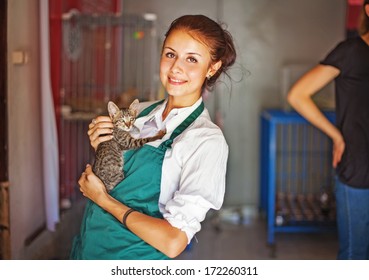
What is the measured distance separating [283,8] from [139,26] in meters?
1.12

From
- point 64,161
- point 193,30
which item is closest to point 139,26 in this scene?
point 64,161

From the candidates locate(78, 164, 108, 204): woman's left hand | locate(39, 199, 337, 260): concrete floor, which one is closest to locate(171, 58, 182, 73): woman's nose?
locate(78, 164, 108, 204): woman's left hand

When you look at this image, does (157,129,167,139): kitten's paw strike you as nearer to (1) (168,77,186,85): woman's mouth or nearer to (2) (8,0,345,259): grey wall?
(1) (168,77,186,85): woman's mouth

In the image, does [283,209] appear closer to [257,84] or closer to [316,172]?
[316,172]

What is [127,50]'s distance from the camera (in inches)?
143

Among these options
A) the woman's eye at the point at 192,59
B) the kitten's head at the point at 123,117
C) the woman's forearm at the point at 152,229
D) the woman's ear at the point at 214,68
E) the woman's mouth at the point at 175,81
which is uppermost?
the woman's eye at the point at 192,59

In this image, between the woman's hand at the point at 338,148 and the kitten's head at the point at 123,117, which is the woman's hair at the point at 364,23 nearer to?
the woman's hand at the point at 338,148

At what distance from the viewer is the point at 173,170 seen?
53.9 inches

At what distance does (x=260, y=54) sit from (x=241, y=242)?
53.1 inches

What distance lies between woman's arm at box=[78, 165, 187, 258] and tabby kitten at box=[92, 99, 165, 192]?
3cm

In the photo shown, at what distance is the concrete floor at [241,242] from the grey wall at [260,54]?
0.38m

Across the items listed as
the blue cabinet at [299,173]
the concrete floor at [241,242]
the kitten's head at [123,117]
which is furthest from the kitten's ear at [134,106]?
the blue cabinet at [299,173]

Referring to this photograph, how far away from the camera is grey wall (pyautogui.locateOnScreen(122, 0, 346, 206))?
3861 millimetres

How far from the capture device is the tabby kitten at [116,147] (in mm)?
1428
